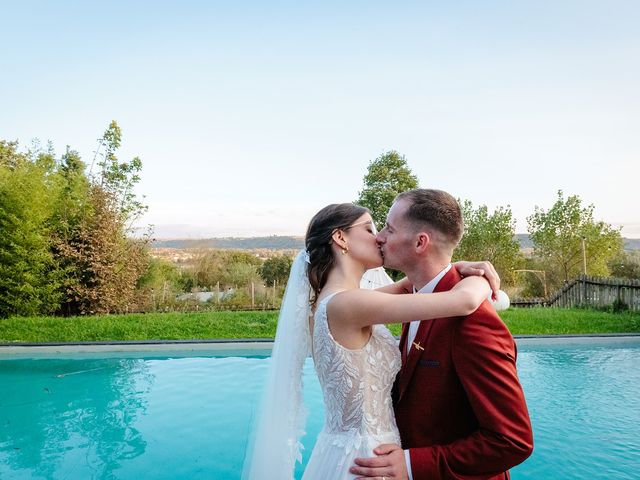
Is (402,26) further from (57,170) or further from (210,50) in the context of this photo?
(57,170)

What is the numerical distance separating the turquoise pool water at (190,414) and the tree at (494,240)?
1254cm

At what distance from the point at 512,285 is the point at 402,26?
14053 mm

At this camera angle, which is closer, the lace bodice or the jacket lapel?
the jacket lapel

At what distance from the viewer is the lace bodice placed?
175cm

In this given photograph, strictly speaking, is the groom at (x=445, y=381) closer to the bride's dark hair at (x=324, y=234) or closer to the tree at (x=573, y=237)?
the bride's dark hair at (x=324, y=234)

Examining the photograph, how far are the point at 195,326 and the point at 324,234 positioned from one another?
398 inches

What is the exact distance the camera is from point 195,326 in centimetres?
1142

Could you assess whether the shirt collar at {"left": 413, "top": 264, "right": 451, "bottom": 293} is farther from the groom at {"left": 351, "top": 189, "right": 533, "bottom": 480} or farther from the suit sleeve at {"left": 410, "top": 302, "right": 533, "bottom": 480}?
the suit sleeve at {"left": 410, "top": 302, "right": 533, "bottom": 480}

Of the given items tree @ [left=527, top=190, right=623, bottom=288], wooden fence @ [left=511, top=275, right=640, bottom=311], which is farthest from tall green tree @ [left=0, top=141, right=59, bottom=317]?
tree @ [left=527, top=190, right=623, bottom=288]

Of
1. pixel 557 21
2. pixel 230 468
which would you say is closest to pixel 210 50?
pixel 557 21

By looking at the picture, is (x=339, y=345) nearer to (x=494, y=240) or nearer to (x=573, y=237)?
(x=573, y=237)

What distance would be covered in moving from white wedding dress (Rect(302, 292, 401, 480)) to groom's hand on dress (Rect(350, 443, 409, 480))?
0.22m

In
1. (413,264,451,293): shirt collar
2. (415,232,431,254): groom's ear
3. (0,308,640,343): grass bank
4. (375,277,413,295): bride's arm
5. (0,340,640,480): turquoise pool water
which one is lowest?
(0,340,640,480): turquoise pool water

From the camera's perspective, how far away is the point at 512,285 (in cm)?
2142
